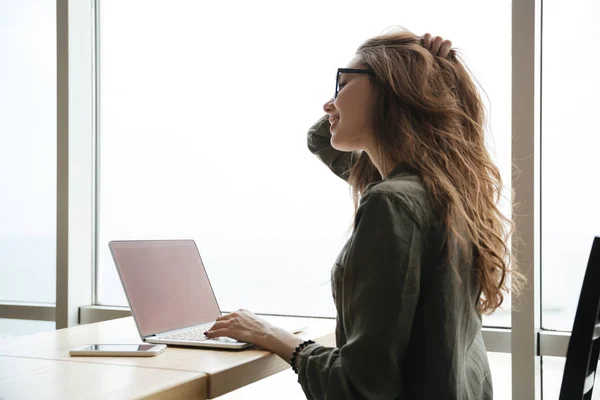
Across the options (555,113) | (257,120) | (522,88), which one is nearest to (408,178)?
(522,88)

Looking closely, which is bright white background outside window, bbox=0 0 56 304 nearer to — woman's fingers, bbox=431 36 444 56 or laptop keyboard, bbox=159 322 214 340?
laptop keyboard, bbox=159 322 214 340

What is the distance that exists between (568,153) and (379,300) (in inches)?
57.4

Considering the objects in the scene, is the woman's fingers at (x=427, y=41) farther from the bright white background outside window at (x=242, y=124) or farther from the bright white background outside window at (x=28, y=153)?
the bright white background outside window at (x=28, y=153)

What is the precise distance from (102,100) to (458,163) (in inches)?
89.4

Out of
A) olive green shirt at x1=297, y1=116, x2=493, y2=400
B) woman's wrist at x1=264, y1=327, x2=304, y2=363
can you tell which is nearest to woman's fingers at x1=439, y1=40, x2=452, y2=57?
olive green shirt at x1=297, y1=116, x2=493, y2=400

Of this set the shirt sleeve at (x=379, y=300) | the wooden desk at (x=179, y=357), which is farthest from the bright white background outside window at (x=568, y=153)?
the shirt sleeve at (x=379, y=300)

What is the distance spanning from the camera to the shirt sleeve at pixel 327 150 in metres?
2.08

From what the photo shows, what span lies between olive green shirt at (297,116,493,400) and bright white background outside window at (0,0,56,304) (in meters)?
2.37

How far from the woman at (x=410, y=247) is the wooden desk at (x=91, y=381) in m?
0.25

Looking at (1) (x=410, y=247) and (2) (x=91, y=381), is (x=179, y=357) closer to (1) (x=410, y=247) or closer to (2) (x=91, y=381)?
(2) (x=91, y=381)

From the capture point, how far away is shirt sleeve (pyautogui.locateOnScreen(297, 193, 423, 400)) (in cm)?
115

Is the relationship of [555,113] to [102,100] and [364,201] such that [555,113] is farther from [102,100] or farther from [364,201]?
[102,100]

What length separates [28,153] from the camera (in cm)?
333

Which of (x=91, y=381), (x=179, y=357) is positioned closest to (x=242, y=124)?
(x=179, y=357)
